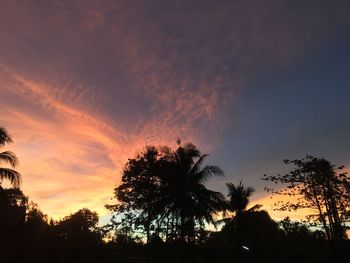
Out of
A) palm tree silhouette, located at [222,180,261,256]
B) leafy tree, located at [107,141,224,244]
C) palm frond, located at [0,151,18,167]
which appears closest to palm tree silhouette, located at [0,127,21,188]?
palm frond, located at [0,151,18,167]

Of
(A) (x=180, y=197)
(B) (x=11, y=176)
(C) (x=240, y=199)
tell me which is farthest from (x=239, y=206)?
(B) (x=11, y=176)

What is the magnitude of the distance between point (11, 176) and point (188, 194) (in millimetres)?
14312

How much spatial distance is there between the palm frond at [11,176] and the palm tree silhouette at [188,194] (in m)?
11.8

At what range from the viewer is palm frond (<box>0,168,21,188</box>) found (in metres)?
25.2

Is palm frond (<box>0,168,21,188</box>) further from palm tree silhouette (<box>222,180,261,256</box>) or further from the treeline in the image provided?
palm tree silhouette (<box>222,180,261,256</box>)

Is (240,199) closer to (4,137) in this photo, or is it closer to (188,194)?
(188,194)

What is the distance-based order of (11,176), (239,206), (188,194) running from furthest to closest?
1. (239,206)
2. (188,194)
3. (11,176)

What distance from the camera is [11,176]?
995 inches

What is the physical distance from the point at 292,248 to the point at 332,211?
14.0 feet

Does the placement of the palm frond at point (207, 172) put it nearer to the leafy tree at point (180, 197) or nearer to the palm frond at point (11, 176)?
the leafy tree at point (180, 197)

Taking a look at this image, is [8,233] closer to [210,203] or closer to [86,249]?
[86,249]

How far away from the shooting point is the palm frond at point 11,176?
992 inches

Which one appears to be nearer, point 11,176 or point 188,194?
point 11,176

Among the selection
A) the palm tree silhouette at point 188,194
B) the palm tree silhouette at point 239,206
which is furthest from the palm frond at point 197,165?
the palm tree silhouette at point 239,206
